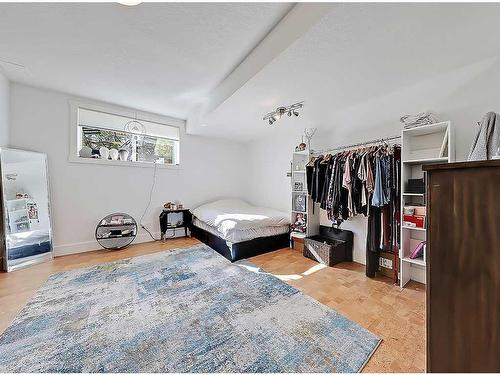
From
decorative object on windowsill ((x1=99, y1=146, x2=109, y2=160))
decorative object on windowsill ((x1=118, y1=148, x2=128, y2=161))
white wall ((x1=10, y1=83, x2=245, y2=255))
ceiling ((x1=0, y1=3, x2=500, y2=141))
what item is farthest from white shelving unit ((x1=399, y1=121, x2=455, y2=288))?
decorative object on windowsill ((x1=99, y1=146, x2=109, y2=160))

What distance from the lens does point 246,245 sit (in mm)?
2885

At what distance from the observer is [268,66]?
1902 mm

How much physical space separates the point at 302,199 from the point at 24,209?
157 inches

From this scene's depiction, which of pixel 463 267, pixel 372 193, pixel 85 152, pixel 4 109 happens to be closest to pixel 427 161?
pixel 372 193

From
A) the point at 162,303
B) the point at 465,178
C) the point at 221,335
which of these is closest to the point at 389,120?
the point at 465,178

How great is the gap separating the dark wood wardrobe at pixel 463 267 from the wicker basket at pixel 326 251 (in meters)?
2.04

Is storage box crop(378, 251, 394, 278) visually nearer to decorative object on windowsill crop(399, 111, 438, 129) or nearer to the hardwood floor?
the hardwood floor

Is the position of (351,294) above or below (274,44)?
below

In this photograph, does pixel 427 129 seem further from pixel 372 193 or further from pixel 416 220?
pixel 416 220

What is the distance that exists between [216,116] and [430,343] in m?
3.26

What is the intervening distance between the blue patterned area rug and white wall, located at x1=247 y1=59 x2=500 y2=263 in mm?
1656

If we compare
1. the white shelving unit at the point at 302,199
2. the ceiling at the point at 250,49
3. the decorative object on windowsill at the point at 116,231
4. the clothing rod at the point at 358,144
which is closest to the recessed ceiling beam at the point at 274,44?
the ceiling at the point at 250,49

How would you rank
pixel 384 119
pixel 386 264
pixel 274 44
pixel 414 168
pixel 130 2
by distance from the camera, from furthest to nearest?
1. pixel 384 119
2. pixel 386 264
3. pixel 414 168
4. pixel 274 44
5. pixel 130 2

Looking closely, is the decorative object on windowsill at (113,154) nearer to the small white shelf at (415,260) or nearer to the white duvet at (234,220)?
the white duvet at (234,220)
